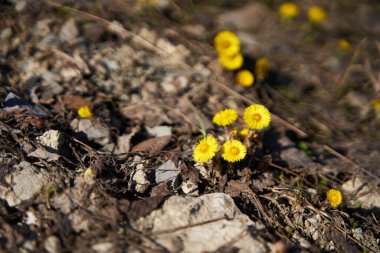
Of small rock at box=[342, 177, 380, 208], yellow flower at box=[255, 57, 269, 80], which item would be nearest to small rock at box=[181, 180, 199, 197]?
small rock at box=[342, 177, 380, 208]

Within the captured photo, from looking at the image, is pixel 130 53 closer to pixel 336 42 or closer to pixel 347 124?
pixel 347 124

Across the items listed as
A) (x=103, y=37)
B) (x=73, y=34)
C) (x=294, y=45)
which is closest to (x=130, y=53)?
(x=103, y=37)

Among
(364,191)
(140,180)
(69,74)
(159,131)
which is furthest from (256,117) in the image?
(69,74)

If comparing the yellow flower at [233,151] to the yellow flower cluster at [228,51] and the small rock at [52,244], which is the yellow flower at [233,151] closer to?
the small rock at [52,244]

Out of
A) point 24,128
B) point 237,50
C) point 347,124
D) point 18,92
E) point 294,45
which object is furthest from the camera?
point 294,45

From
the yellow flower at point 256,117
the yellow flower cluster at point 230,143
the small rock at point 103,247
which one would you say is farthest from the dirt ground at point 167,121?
the yellow flower at point 256,117
